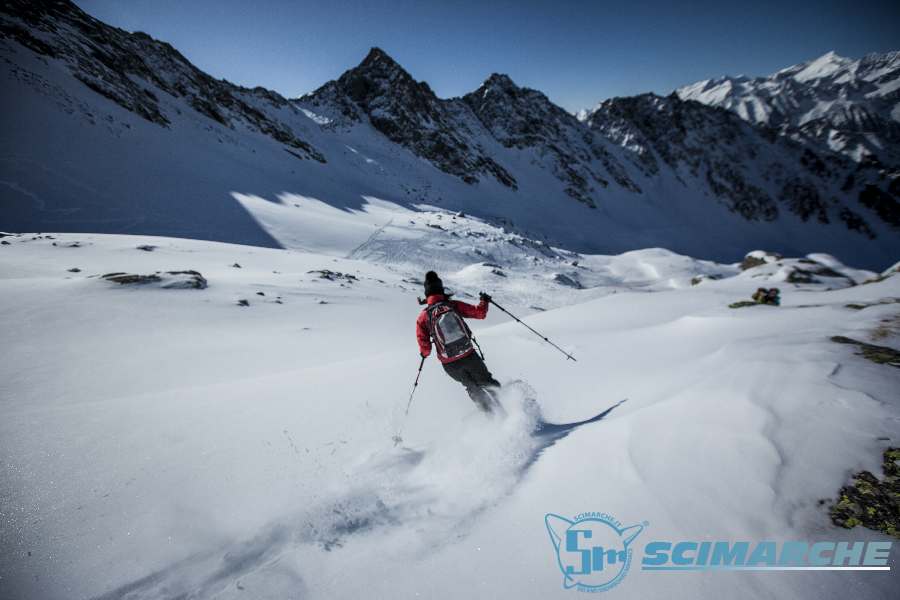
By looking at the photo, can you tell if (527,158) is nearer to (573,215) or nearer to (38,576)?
(573,215)

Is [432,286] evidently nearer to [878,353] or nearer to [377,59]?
[878,353]

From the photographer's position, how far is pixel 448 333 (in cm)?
507

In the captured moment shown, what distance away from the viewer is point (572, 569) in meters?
2.24

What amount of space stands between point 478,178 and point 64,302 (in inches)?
2851

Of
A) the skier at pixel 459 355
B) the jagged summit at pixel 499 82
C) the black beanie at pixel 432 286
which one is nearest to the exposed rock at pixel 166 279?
the black beanie at pixel 432 286

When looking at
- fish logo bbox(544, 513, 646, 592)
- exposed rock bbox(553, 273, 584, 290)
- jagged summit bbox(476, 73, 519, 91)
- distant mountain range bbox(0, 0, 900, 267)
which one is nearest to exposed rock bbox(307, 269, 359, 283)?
distant mountain range bbox(0, 0, 900, 267)

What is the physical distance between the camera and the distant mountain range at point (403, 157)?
90.7ft

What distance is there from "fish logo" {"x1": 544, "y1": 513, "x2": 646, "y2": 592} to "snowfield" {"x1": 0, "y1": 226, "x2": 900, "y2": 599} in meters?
0.07

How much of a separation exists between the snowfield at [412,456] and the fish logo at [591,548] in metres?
0.07

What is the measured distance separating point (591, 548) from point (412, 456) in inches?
83.5

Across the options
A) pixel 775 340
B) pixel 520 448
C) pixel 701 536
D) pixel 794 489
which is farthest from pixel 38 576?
pixel 775 340

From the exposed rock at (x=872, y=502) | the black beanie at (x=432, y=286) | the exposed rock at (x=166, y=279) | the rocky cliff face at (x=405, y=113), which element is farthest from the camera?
the rocky cliff face at (x=405, y=113)

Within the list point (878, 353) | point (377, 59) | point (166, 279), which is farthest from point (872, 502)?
point (377, 59)

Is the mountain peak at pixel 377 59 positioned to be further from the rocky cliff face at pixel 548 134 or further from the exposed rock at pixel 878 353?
the exposed rock at pixel 878 353
